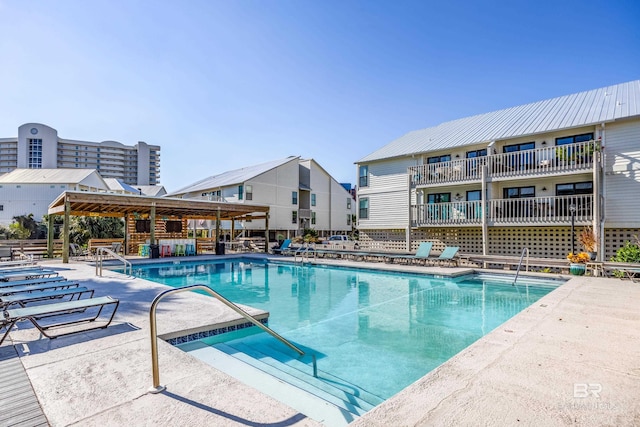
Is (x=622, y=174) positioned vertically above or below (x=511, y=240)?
Answer: above

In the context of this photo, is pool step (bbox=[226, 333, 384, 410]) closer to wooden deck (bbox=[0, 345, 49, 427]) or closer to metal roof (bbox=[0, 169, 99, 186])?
wooden deck (bbox=[0, 345, 49, 427])

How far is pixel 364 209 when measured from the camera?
2206 cm

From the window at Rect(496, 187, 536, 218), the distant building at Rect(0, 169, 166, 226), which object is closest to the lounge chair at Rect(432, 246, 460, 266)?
the window at Rect(496, 187, 536, 218)

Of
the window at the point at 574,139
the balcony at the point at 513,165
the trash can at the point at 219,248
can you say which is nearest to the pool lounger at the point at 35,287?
the trash can at the point at 219,248

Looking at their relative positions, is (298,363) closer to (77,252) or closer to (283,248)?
(283,248)

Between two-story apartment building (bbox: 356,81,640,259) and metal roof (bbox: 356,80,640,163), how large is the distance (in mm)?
55

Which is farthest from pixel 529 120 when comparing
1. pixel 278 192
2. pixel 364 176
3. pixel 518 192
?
pixel 278 192

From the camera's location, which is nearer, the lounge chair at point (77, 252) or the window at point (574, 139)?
the window at point (574, 139)

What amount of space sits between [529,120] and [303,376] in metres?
17.7

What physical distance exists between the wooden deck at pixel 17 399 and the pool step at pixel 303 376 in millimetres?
2247

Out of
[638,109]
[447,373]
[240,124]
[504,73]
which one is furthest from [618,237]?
[240,124]

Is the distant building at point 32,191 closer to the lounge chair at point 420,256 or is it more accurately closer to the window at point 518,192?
the lounge chair at point 420,256

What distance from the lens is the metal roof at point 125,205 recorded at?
13969mm

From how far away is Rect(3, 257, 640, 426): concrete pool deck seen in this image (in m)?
2.53
